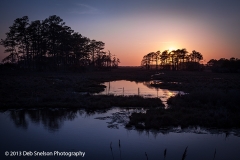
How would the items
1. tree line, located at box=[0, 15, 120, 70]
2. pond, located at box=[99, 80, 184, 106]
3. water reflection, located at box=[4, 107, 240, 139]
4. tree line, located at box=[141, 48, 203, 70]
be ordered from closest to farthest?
water reflection, located at box=[4, 107, 240, 139], pond, located at box=[99, 80, 184, 106], tree line, located at box=[0, 15, 120, 70], tree line, located at box=[141, 48, 203, 70]

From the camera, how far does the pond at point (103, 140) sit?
386 inches

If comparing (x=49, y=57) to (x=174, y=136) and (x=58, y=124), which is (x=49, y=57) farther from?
(x=174, y=136)

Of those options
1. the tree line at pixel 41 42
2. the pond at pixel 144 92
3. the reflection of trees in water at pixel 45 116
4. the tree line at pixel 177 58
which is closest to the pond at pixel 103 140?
the reflection of trees in water at pixel 45 116

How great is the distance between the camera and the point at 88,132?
41.9ft

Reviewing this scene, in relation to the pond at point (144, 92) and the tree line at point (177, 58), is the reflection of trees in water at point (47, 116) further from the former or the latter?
the tree line at point (177, 58)

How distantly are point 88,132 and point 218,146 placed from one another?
292 inches

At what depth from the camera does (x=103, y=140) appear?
37.4ft

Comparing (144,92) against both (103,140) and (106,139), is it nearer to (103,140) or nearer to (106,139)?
(106,139)

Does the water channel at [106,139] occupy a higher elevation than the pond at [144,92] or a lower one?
lower

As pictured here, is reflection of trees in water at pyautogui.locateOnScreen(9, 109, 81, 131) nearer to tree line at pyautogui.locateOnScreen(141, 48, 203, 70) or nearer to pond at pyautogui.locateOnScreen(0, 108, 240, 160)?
pond at pyautogui.locateOnScreen(0, 108, 240, 160)

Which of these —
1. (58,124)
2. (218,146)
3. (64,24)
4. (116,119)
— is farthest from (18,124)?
(64,24)

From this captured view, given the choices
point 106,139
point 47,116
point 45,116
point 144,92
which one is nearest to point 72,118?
point 47,116

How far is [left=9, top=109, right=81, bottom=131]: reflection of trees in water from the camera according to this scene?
46.8 ft

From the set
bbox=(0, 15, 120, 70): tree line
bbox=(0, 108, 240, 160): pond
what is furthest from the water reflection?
bbox=(0, 15, 120, 70): tree line
